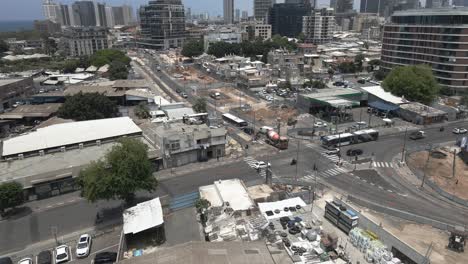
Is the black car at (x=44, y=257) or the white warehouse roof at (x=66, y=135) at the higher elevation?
the white warehouse roof at (x=66, y=135)

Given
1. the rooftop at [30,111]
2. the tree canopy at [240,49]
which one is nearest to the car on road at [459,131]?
the rooftop at [30,111]

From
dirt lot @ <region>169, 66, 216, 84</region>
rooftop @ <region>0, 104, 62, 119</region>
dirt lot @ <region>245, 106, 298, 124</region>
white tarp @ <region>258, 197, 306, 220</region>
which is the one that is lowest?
white tarp @ <region>258, 197, 306, 220</region>

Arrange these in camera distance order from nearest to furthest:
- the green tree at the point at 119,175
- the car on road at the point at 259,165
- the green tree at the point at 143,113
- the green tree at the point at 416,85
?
the green tree at the point at 119,175 → the car on road at the point at 259,165 → the green tree at the point at 143,113 → the green tree at the point at 416,85

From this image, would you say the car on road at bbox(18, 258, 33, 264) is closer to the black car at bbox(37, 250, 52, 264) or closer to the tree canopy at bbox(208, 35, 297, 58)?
the black car at bbox(37, 250, 52, 264)

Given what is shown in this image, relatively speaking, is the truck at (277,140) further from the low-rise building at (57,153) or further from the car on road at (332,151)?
the low-rise building at (57,153)

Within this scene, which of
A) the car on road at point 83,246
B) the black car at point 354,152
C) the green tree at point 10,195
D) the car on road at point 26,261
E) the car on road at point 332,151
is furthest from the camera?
the car on road at point 332,151

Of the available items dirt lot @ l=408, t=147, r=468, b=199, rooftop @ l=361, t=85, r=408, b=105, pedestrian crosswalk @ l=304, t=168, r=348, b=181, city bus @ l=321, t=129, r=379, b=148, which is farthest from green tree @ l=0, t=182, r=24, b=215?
rooftop @ l=361, t=85, r=408, b=105
